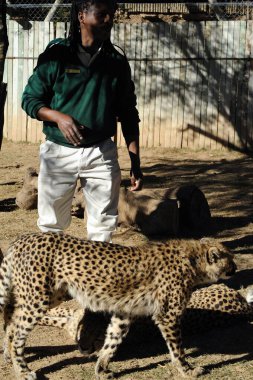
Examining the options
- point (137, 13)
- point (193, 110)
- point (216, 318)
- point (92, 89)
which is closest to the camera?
point (92, 89)

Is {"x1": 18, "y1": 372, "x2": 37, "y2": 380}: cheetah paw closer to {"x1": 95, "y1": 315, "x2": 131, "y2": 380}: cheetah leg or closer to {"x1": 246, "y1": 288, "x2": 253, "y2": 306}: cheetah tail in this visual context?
{"x1": 95, "y1": 315, "x2": 131, "y2": 380}: cheetah leg

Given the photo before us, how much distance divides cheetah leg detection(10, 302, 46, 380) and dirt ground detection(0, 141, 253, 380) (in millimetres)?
133

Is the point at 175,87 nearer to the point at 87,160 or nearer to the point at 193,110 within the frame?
the point at 193,110

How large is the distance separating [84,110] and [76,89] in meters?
0.14

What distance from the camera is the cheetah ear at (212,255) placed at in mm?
5062

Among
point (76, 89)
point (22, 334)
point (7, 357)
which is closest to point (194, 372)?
point (22, 334)

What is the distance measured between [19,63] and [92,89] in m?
9.34

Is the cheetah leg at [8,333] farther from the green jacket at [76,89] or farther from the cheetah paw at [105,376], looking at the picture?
the green jacket at [76,89]

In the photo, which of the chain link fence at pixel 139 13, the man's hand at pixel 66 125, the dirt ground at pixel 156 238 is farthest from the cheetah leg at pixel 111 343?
the chain link fence at pixel 139 13

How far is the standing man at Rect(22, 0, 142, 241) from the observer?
16.9ft

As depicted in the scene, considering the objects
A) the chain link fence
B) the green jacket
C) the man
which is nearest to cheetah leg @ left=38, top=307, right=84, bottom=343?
the man

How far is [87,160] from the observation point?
5.21 metres

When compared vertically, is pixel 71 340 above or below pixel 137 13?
below

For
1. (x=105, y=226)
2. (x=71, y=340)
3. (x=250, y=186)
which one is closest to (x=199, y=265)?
(x=105, y=226)
